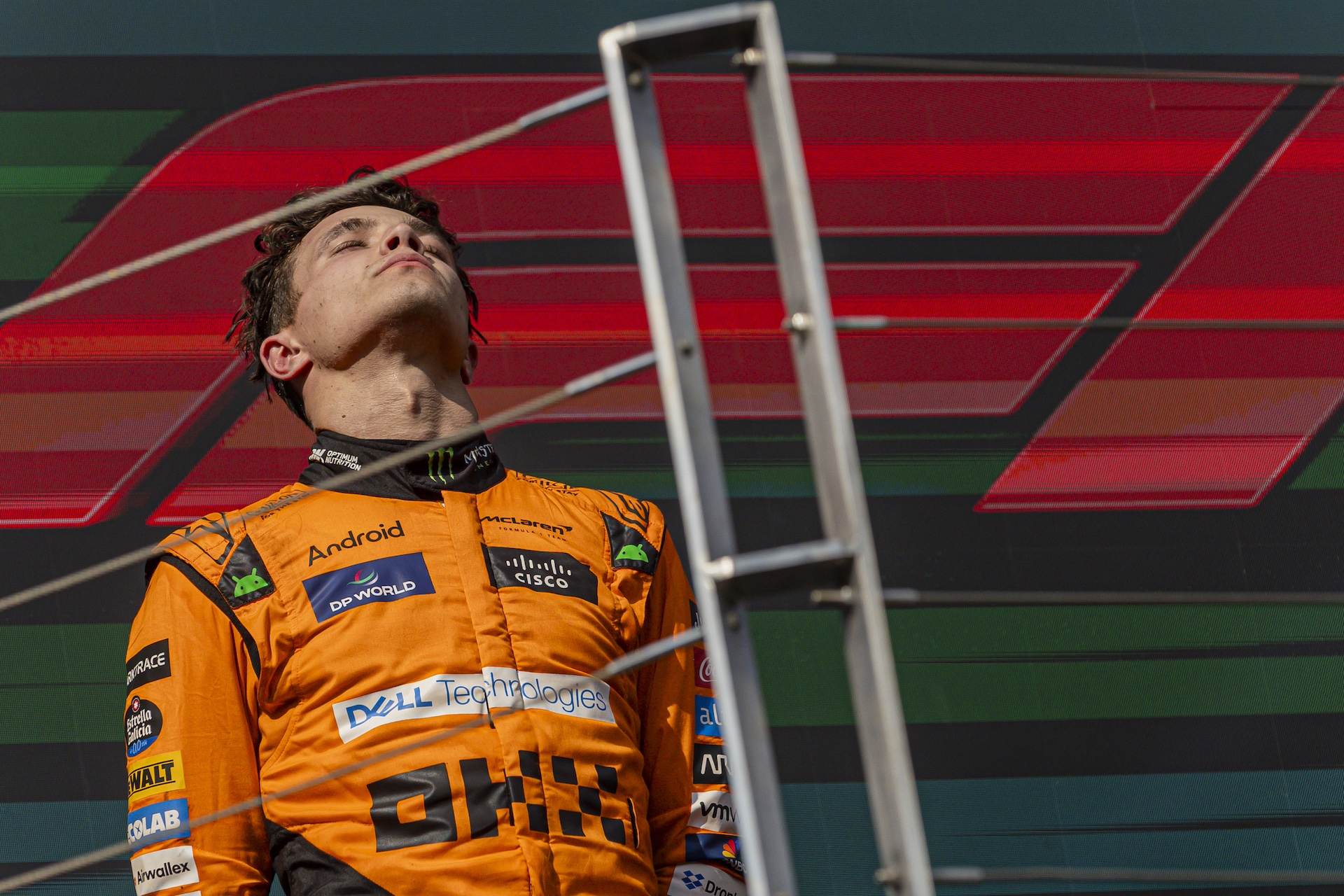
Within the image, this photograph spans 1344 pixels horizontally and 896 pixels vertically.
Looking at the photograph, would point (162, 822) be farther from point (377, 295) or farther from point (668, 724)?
point (377, 295)

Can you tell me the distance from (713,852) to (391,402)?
0.63m

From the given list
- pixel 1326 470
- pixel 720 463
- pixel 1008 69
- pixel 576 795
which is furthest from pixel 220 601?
pixel 1326 470

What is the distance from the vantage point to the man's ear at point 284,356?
1705mm

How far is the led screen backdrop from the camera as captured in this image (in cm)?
203

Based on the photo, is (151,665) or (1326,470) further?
(1326,470)

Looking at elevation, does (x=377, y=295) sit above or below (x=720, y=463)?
above

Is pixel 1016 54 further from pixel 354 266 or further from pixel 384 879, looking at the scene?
pixel 384 879

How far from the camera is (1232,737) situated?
2068 mm

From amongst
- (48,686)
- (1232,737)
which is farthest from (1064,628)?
(48,686)

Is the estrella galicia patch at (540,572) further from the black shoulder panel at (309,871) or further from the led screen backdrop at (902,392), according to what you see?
the led screen backdrop at (902,392)

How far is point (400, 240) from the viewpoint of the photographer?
1.65 m

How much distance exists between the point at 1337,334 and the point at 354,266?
1663 millimetres

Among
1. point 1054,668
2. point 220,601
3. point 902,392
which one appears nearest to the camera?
point 220,601

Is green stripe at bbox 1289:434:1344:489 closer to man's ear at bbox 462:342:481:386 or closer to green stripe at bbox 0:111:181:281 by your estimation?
man's ear at bbox 462:342:481:386
